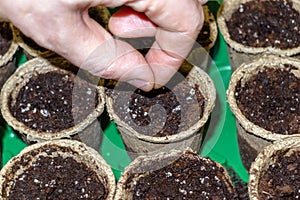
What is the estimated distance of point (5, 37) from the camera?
7.22ft

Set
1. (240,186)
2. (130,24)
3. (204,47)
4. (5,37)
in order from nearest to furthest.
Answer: (130,24) → (240,186) → (204,47) → (5,37)

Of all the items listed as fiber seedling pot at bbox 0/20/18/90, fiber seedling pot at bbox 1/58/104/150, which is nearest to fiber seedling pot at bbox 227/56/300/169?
fiber seedling pot at bbox 1/58/104/150

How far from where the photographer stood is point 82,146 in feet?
5.61

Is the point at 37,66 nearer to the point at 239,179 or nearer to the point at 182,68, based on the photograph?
the point at 182,68

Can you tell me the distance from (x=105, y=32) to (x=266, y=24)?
3.34ft

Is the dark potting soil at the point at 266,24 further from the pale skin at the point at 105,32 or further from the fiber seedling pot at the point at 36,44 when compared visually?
the pale skin at the point at 105,32

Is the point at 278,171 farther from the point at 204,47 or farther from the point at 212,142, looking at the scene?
the point at 204,47

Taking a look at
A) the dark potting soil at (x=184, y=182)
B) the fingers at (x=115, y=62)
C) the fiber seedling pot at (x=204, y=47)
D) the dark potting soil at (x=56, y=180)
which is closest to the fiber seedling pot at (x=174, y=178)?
the dark potting soil at (x=184, y=182)

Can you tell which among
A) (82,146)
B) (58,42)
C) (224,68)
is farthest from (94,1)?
(224,68)

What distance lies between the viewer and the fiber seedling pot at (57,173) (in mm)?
1656

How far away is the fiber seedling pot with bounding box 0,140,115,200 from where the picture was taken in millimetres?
1656

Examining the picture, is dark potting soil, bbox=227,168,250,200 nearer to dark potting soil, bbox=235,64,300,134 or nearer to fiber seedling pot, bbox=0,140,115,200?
dark potting soil, bbox=235,64,300,134

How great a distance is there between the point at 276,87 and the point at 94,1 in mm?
935

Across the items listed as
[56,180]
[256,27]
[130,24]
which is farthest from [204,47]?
[56,180]
